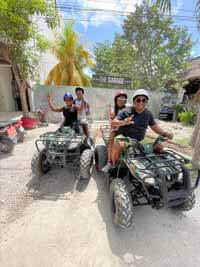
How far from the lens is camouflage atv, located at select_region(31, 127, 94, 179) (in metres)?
2.38

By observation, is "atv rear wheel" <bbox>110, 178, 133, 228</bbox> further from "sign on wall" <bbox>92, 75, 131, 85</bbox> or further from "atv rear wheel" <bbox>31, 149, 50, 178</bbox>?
"sign on wall" <bbox>92, 75, 131, 85</bbox>

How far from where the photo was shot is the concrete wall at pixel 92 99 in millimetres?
7253

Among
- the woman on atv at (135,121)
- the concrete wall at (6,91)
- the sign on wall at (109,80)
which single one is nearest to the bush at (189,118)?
the sign on wall at (109,80)

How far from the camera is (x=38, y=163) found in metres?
2.56

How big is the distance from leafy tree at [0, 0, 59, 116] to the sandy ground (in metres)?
4.55

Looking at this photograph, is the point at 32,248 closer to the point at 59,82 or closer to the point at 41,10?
the point at 41,10

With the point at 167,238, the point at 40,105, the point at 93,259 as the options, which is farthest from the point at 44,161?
the point at 40,105

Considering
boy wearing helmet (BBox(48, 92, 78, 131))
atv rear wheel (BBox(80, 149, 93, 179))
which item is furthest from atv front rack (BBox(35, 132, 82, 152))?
boy wearing helmet (BBox(48, 92, 78, 131))

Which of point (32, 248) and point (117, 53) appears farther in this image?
point (117, 53)

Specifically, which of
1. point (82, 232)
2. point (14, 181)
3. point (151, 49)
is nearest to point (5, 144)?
point (14, 181)

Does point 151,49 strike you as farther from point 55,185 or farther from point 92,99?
point 55,185

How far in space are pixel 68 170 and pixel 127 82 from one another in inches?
330

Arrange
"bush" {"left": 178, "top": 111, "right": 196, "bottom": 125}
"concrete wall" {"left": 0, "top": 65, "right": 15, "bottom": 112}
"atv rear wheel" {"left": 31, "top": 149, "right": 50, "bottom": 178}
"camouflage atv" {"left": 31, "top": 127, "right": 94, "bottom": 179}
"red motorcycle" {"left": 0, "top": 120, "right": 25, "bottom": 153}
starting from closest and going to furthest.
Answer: "camouflage atv" {"left": 31, "top": 127, "right": 94, "bottom": 179} → "atv rear wheel" {"left": 31, "top": 149, "right": 50, "bottom": 178} → "red motorcycle" {"left": 0, "top": 120, "right": 25, "bottom": 153} → "bush" {"left": 178, "top": 111, "right": 196, "bottom": 125} → "concrete wall" {"left": 0, "top": 65, "right": 15, "bottom": 112}

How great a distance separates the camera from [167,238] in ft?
5.27
